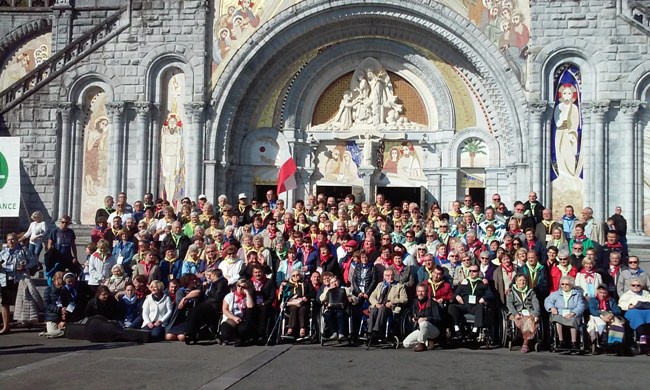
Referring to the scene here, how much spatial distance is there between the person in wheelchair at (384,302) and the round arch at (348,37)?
31.5 ft

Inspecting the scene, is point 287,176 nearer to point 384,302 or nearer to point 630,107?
point 384,302

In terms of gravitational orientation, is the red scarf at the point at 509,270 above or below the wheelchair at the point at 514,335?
above

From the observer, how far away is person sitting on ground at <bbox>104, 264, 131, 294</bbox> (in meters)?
12.6

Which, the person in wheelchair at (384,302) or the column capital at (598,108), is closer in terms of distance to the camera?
the person in wheelchair at (384,302)

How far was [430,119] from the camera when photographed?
21.5 metres

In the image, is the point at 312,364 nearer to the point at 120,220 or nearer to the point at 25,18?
the point at 120,220

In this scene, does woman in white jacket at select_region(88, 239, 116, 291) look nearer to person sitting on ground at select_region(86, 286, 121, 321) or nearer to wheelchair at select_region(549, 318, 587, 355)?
person sitting on ground at select_region(86, 286, 121, 321)

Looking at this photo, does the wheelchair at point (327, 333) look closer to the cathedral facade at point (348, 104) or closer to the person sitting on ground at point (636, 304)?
the person sitting on ground at point (636, 304)

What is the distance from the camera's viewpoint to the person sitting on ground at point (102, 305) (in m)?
12.1

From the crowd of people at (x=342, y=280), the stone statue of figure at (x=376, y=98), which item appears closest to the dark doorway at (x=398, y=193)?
the stone statue of figure at (x=376, y=98)

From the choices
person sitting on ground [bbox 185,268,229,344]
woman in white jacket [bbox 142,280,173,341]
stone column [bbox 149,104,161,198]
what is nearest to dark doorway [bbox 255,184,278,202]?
stone column [bbox 149,104,161,198]

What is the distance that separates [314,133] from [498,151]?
563 centimetres

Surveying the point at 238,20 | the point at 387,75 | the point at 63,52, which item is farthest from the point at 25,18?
the point at 387,75

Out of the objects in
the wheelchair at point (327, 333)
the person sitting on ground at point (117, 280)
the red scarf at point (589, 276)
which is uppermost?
the red scarf at point (589, 276)
